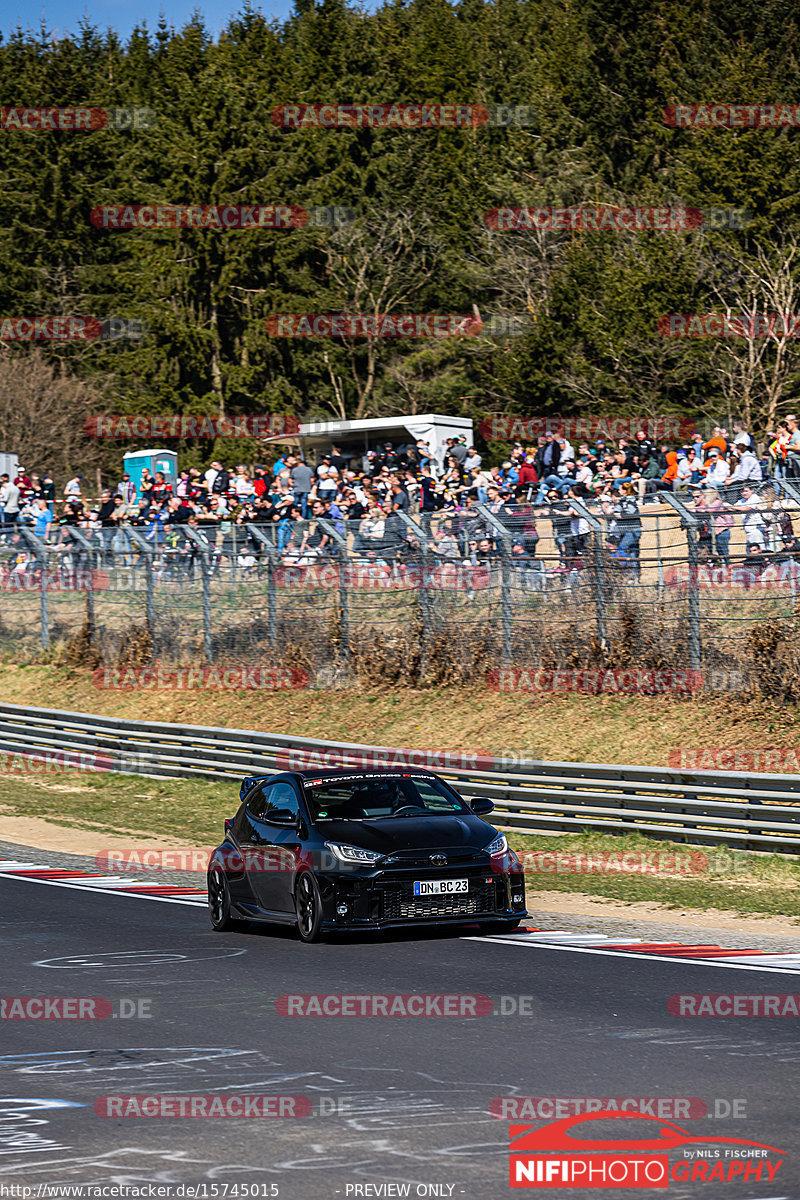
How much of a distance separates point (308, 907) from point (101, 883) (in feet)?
17.6

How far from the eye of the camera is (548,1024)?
30.1 feet

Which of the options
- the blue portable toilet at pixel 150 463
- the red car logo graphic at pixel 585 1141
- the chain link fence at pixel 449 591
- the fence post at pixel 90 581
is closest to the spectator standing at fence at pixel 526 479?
the chain link fence at pixel 449 591

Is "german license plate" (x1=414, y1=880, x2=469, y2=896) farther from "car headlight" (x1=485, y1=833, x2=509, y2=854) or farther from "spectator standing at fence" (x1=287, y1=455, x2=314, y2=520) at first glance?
"spectator standing at fence" (x1=287, y1=455, x2=314, y2=520)

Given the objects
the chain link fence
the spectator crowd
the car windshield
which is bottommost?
the car windshield

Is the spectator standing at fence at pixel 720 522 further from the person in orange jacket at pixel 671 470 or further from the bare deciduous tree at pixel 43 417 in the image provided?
the bare deciduous tree at pixel 43 417

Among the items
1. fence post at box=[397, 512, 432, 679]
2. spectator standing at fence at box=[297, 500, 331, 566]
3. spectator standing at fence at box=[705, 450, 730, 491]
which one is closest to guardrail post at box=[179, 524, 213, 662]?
spectator standing at fence at box=[297, 500, 331, 566]

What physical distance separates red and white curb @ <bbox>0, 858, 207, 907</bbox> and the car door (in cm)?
250

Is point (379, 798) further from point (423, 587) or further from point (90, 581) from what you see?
point (90, 581)

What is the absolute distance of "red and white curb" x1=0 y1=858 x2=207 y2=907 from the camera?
16092 mm

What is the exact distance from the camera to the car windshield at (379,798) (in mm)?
12828

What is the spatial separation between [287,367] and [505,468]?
39.8 metres

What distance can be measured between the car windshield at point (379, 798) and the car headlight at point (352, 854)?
63 cm

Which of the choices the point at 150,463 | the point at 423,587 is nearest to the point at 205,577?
the point at 423,587

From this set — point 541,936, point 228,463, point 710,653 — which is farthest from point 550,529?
point 228,463
